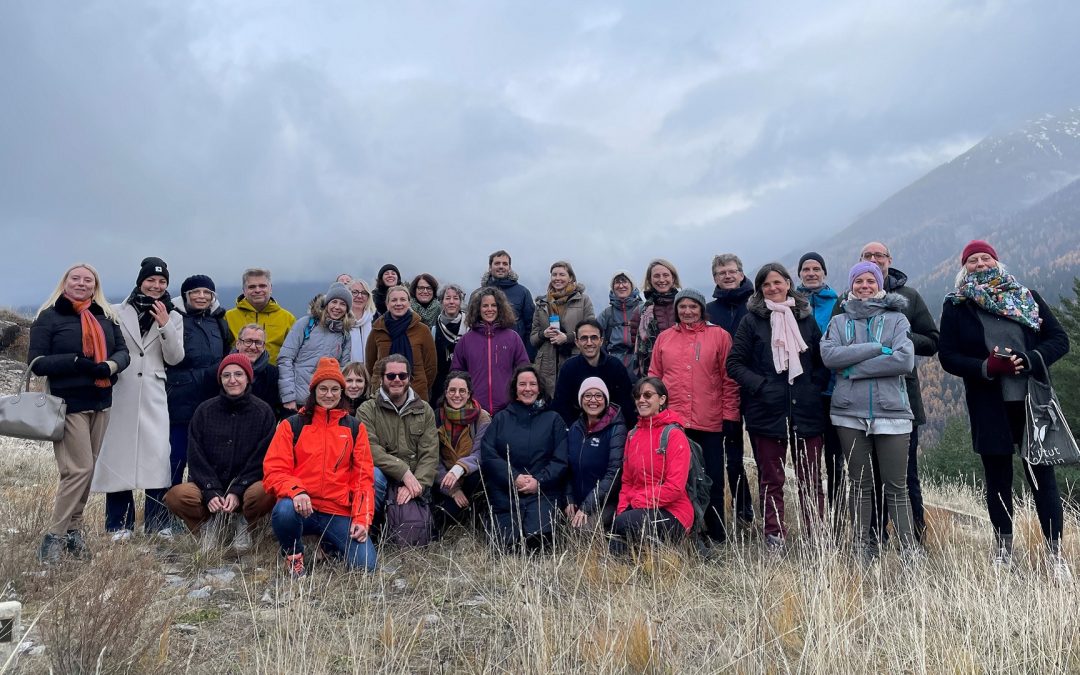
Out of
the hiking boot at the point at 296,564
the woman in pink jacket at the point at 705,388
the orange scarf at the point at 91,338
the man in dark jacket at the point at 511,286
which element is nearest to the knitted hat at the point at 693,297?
the woman in pink jacket at the point at 705,388

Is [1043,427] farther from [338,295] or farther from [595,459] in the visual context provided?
[338,295]

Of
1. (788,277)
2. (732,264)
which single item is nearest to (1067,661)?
(788,277)

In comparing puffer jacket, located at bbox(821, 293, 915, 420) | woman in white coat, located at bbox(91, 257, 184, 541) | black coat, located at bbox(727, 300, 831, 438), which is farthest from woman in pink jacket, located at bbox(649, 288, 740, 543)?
woman in white coat, located at bbox(91, 257, 184, 541)

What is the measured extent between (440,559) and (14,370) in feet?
61.9

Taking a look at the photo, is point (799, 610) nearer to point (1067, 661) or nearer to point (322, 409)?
point (1067, 661)

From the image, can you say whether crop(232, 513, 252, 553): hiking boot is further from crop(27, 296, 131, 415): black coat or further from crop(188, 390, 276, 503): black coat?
crop(27, 296, 131, 415): black coat

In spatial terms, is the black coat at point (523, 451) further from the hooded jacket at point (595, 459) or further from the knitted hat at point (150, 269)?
the knitted hat at point (150, 269)

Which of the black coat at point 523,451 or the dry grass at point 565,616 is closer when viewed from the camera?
the dry grass at point 565,616

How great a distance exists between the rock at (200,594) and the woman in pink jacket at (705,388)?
12.2 ft

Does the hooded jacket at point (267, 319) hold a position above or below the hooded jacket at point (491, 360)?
above

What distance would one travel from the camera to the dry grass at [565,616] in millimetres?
3139

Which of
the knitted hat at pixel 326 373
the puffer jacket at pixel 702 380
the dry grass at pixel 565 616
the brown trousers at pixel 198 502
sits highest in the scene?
the knitted hat at pixel 326 373

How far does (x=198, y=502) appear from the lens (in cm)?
524

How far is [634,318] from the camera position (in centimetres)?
689
